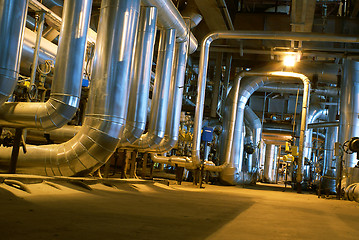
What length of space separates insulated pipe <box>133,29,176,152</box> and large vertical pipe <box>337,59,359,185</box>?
6324 mm

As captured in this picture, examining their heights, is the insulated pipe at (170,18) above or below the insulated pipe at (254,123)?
above

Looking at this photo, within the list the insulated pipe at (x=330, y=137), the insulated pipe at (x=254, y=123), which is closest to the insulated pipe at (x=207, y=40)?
the insulated pipe at (x=254, y=123)

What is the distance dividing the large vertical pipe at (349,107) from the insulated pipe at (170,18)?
5.62 metres

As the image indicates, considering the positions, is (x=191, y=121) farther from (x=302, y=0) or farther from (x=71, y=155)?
(x=71, y=155)

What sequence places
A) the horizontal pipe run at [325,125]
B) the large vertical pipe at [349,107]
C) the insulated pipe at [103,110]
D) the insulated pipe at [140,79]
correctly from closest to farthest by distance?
1. the insulated pipe at [103,110]
2. the insulated pipe at [140,79]
3. the large vertical pipe at [349,107]
4. the horizontal pipe run at [325,125]

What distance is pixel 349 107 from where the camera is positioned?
12.2 meters

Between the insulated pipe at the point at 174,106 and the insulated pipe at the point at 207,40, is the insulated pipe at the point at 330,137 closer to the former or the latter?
the insulated pipe at the point at 207,40

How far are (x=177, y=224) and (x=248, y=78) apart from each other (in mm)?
11732

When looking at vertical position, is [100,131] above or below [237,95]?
below

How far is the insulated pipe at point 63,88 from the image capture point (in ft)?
17.1

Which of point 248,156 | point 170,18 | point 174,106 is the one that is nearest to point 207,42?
point 174,106

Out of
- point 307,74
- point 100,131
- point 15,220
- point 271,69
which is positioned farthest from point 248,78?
point 15,220

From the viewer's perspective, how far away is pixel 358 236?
3412 millimetres

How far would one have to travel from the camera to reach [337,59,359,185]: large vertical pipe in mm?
12008
